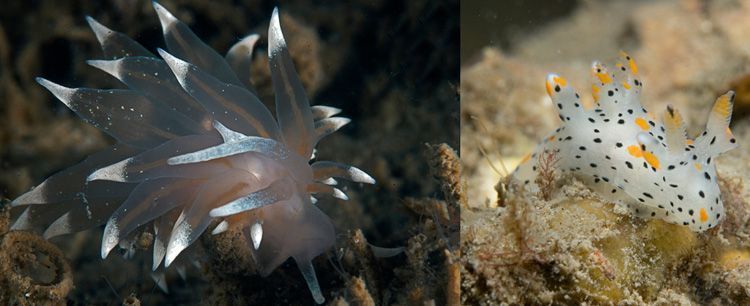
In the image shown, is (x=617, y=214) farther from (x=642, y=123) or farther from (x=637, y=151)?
(x=642, y=123)

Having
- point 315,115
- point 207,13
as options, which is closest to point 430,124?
point 315,115

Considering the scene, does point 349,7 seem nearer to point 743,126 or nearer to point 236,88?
point 236,88

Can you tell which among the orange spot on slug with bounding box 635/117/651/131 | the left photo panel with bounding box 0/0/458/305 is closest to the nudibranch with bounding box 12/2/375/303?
the left photo panel with bounding box 0/0/458/305

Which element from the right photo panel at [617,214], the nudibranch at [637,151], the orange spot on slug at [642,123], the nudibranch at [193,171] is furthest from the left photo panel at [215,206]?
the orange spot on slug at [642,123]

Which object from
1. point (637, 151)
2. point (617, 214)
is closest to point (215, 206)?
point (617, 214)

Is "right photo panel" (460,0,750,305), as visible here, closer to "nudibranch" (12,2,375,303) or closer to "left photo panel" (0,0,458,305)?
"left photo panel" (0,0,458,305)

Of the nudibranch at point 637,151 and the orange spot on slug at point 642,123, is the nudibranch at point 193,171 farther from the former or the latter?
the orange spot on slug at point 642,123

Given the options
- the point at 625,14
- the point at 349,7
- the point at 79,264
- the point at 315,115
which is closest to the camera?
the point at 315,115
